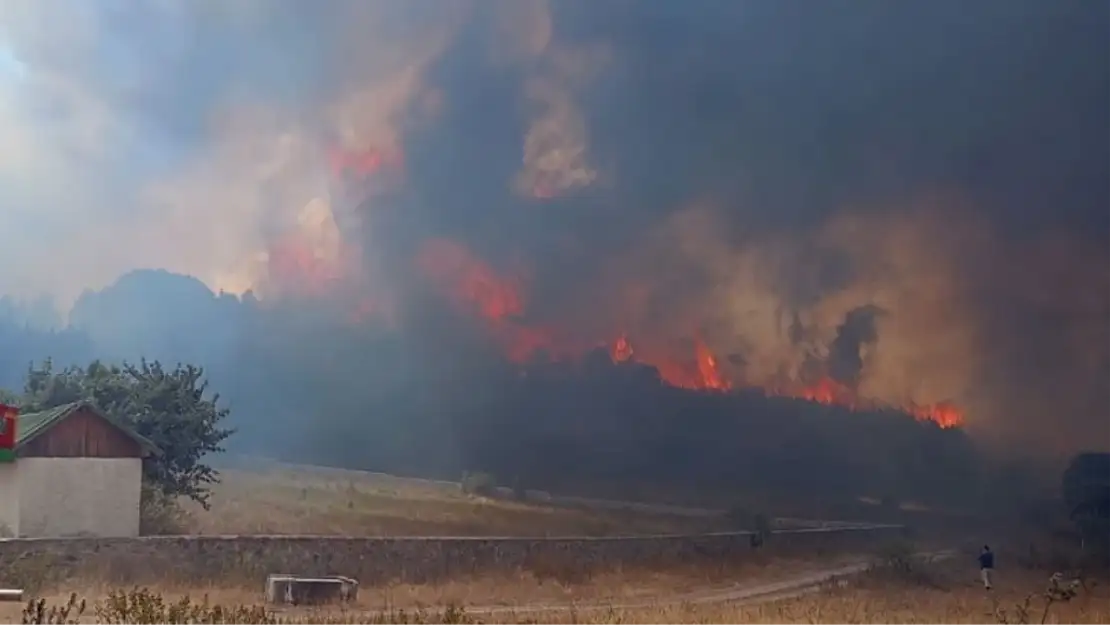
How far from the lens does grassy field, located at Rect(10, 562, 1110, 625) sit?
15.9 m

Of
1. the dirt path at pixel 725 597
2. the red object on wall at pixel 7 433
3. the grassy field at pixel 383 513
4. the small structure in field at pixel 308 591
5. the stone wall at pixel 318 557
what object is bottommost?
the dirt path at pixel 725 597

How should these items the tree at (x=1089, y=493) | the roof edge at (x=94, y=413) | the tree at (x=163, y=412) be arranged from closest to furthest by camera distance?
the roof edge at (x=94, y=413), the tree at (x=163, y=412), the tree at (x=1089, y=493)

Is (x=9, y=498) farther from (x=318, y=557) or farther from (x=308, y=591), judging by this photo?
(x=308, y=591)

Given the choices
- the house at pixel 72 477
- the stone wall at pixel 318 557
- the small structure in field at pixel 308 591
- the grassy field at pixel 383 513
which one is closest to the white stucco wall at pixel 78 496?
the house at pixel 72 477

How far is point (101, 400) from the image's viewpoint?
31.4m

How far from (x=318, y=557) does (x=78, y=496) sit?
5869 mm

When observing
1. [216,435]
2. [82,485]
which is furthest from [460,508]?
[82,485]

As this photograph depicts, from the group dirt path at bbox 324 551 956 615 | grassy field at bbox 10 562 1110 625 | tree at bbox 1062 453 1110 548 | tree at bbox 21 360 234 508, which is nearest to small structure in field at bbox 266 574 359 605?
grassy field at bbox 10 562 1110 625

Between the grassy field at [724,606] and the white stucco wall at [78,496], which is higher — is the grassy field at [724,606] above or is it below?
below

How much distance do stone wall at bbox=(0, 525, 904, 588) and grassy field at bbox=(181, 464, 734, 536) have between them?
4871mm

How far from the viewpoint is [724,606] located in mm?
23234

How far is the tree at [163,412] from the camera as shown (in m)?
30.7

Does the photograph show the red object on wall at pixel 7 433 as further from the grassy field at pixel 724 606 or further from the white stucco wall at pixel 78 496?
the grassy field at pixel 724 606

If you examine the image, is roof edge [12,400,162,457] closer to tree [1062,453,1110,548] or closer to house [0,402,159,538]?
house [0,402,159,538]
